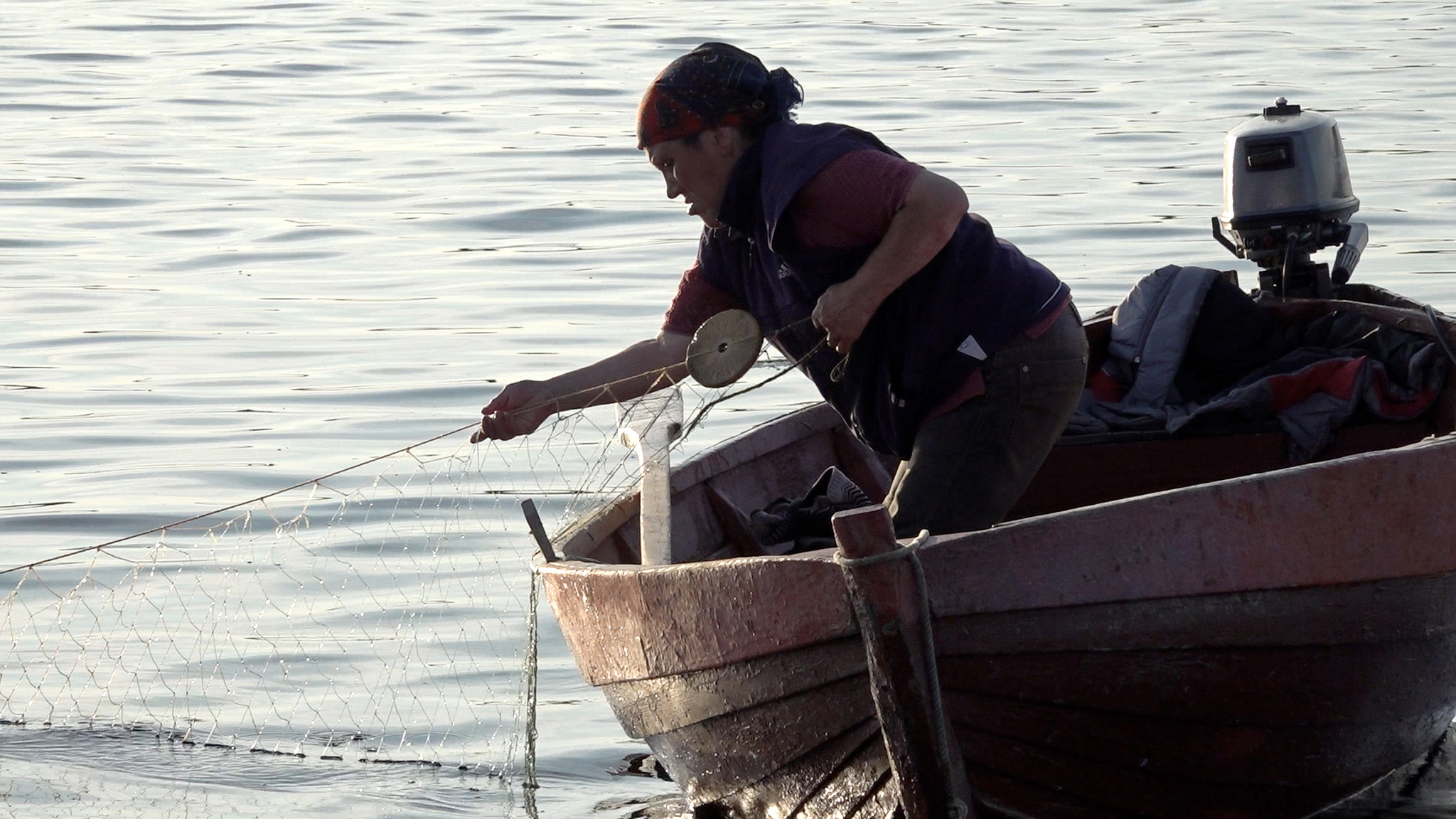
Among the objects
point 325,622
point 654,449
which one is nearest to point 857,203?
point 654,449

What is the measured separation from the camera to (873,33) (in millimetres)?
22828

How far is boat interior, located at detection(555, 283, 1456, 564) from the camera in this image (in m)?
5.50

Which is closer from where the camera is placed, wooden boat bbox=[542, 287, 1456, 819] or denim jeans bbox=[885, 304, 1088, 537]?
wooden boat bbox=[542, 287, 1456, 819]

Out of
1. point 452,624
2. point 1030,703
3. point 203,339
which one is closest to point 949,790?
point 1030,703

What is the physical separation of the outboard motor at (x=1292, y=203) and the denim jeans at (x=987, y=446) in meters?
2.30

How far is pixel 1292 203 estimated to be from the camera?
6.34 meters

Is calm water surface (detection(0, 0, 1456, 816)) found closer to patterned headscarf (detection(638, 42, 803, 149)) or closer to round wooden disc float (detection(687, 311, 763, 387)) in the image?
round wooden disc float (detection(687, 311, 763, 387))

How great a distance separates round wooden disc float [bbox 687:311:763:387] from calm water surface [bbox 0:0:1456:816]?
4.07ft

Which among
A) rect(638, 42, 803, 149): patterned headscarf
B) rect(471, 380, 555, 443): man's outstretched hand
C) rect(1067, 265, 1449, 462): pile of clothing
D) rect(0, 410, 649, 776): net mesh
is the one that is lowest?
rect(0, 410, 649, 776): net mesh

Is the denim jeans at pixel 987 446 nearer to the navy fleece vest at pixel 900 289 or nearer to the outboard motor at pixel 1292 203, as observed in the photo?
the navy fleece vest at pixel 900 289

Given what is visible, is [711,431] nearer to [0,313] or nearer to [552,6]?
[0,313]

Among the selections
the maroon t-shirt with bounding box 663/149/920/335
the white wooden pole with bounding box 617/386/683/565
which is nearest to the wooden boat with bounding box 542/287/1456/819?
the white wooden pole with bounding box 617/386/683/565

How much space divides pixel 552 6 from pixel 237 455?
18740 millimetres

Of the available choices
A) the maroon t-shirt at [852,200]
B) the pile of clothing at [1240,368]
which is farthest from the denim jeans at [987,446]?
the pile of clothing at [1240,368]
